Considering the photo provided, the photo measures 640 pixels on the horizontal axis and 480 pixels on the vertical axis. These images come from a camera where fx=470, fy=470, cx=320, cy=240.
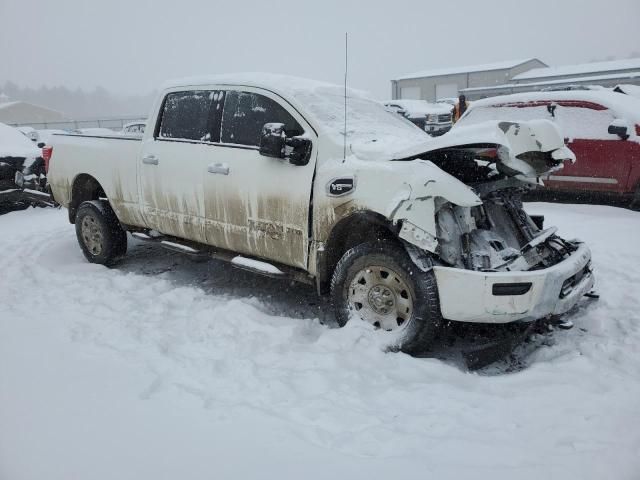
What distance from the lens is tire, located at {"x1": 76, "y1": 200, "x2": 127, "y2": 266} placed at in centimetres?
519

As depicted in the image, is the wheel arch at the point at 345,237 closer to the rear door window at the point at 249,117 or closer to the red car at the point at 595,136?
the rear door window at the point at 249,117

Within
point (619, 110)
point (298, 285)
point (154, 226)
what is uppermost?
point (619, 110)

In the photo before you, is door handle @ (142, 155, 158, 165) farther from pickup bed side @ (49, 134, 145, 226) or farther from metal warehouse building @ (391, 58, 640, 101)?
metal warehouse building @ (391, 58, 640, 101)

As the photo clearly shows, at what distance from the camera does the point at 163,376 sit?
2.83 metres

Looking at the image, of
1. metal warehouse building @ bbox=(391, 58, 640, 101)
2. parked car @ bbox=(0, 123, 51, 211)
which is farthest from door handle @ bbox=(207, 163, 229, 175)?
metal warehouse building @ bbox=(391, 58, 640, 101)

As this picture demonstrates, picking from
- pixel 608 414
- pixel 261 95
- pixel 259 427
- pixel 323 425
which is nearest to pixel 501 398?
pixel 608 414

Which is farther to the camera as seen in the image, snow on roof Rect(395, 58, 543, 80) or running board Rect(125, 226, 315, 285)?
snow on roof Rect(395, 58, 543, 80)

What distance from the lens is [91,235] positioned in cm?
539

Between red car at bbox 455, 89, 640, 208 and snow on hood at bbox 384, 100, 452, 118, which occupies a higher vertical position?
snow on hood at bbox 384, 100, 452, 118

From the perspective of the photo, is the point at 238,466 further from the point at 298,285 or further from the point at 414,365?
the point at 298,285

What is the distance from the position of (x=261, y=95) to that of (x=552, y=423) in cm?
312

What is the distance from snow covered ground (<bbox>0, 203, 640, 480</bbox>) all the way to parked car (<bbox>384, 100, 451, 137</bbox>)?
46.6 ft

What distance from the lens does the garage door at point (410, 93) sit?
135ft

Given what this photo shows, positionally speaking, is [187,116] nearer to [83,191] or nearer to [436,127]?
[83,191]
